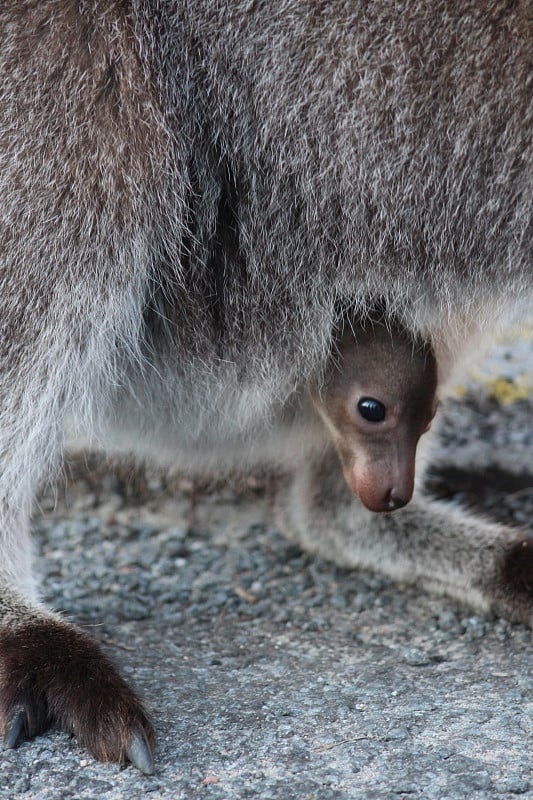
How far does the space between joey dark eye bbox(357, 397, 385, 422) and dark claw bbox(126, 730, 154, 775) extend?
1.20 metres

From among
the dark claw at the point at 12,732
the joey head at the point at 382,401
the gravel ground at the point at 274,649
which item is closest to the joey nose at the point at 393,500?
the joey head at the point at 382,401

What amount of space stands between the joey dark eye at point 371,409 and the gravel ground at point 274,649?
26.8 inches

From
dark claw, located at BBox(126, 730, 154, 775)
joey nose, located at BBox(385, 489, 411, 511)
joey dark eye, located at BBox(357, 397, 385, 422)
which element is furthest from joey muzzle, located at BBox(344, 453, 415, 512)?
dark claw, located at BBox(126, 730, 154, 775)

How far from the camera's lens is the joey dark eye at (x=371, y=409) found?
3363 millimetres

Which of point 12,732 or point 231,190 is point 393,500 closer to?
point 231,190

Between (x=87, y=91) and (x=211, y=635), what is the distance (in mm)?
1691

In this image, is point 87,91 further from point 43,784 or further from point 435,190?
point 43,784

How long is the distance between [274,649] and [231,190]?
136 cm

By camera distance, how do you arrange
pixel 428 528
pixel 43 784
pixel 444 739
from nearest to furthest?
pixel 43 784 → pixel 444 739 → pixel 428 528

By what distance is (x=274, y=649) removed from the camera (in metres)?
3.38

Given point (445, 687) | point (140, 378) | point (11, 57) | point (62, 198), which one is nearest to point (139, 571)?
point (140, 378)

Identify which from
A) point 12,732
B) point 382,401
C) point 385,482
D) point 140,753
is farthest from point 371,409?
point 12,732

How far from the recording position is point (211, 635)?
3527 millimetres

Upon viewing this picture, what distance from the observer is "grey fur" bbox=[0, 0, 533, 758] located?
2799mm
